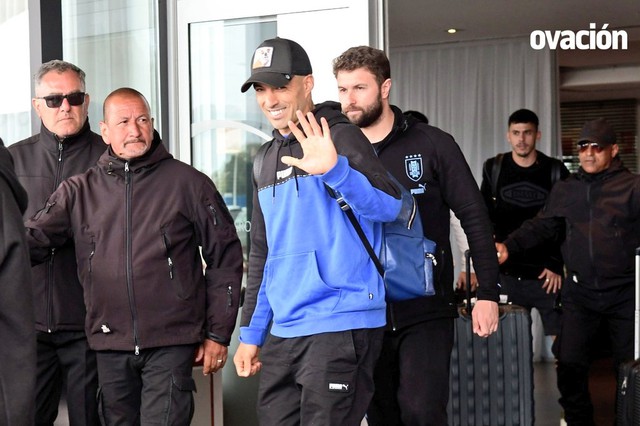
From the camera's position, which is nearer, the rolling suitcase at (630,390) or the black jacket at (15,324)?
the black jacket at (15,324)

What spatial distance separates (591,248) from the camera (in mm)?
5684

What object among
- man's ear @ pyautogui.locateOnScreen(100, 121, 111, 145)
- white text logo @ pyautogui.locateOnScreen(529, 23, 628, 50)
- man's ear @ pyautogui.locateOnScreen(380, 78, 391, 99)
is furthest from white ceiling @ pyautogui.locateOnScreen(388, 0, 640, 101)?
man's ear @ pyautogui.locateOnScreen(100, 121, 111, 145)

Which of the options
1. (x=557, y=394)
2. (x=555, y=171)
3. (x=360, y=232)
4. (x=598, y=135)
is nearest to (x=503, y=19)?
(x=555, y=171)

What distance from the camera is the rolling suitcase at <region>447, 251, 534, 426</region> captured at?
5.07m

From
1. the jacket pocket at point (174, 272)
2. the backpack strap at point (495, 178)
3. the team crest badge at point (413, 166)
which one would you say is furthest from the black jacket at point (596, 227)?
the jacket pocket at point (174, 272)

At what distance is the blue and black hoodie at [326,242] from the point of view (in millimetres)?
2918

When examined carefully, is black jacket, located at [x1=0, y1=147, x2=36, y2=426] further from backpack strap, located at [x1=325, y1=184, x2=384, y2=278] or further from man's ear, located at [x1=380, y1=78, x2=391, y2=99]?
man's ear, located at [x1=380, y1=78, x2=391, y2=99]

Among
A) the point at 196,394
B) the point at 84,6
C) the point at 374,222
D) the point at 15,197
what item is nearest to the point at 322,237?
the point at 374,222

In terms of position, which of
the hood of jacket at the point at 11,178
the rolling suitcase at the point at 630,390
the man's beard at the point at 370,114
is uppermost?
the man's beard at the point at 370,114

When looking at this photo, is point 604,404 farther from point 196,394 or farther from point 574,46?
point 574,46

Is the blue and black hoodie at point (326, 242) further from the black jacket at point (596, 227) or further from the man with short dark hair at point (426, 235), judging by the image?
the black jacket at point (596, 227)

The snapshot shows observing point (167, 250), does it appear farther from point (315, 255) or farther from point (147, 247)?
point (315, 255)

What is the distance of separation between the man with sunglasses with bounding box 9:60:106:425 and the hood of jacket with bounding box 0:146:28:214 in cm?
145

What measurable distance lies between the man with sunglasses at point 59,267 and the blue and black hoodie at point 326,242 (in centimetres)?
108
